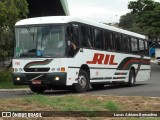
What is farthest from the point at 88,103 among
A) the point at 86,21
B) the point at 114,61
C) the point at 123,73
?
the point at 123,73

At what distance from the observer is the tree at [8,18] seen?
80.6 ft

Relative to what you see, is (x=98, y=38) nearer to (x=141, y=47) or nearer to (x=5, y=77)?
(x=141, y=47)

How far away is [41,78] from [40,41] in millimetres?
1409

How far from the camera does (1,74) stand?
2845 centimetres

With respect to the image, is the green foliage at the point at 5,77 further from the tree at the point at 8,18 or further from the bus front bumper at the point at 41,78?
the bus front bumper at the point at 41,78

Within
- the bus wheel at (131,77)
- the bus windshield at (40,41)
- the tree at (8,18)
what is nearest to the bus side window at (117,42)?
the bus wheel at (131,77)

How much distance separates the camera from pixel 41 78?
1814 centimetres

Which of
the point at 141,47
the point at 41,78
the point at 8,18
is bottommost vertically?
the point at 41,78

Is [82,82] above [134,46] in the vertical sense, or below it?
below

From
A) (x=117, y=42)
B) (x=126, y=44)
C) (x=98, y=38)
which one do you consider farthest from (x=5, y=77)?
(x=98, y=38)

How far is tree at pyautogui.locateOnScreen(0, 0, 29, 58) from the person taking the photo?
24578mm

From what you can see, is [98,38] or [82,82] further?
[98,38]

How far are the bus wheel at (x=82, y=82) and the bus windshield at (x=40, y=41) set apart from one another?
5.07 ft

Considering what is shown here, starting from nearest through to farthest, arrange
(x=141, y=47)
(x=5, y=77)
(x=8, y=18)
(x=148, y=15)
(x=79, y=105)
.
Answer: (x=79, y=105)
(x=8, y=18)
(x=141, y=47)
(x=5, y=77)
(x=148, y=15)
